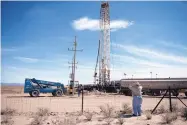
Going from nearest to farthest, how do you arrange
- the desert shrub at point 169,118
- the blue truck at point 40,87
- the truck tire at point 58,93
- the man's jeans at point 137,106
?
the desert shrub at point 169,118 < the man's jeans at point 137,106 < the blue truck at point 40,87 < the truck tire at point 58,93

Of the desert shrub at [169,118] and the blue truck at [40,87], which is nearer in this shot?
the desert shrub at [169,118]

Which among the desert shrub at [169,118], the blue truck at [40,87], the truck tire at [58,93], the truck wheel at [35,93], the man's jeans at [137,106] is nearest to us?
the desert shrub at [169,118]

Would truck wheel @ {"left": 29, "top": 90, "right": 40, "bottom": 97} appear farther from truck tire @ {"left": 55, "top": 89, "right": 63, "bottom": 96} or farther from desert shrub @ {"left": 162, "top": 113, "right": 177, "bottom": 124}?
desert shrub @ {"left": 162, "top": 113, "right": 177, "bottom": 124}

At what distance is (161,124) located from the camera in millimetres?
10359

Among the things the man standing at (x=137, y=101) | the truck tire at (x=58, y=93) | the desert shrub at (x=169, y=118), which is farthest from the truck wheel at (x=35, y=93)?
the desert shrub at (x=169, y=118)

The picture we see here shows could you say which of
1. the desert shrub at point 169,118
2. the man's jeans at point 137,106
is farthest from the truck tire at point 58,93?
the desert shrub at point 169,118

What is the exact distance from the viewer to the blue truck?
33.3 metres

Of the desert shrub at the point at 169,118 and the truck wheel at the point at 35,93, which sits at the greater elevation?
the truck wheel at the point at 35,93

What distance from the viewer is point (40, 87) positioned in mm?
34125

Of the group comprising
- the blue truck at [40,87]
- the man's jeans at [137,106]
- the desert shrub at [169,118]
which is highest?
the blue truck at [40,87]

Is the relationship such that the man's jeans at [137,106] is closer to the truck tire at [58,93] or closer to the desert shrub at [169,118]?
the desert shrub at [169,118]

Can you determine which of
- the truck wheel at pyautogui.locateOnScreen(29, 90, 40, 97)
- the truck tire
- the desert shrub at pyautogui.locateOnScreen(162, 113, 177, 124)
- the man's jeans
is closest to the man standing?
the man's jeans

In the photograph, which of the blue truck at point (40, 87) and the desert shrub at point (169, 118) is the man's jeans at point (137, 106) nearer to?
the desert shrub at point (169, 118)

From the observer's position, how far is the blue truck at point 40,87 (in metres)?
33.3
